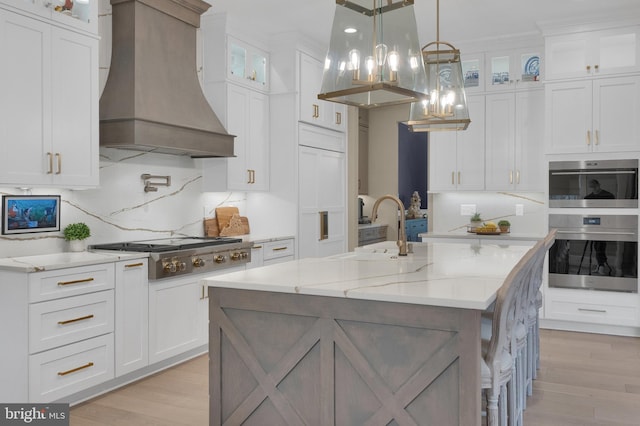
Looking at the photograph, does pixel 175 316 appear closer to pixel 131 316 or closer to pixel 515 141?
pixel 131 316

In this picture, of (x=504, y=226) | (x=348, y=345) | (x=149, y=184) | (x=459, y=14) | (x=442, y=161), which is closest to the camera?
(x=348, y=345)

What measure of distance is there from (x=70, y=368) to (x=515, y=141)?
459 cm

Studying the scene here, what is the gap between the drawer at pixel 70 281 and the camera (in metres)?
3.10

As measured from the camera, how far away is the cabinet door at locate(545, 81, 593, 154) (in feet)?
17.0

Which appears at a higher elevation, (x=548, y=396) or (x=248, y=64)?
(x=248, y=64)

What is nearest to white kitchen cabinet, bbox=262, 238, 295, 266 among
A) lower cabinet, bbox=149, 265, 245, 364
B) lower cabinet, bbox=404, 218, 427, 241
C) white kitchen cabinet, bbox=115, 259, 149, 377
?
lower cabinet, bbox=149, 265, 245, 364

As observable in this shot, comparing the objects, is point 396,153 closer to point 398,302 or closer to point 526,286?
point 526,286

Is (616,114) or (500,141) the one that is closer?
(616,114)

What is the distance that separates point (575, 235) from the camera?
5207 millimetres

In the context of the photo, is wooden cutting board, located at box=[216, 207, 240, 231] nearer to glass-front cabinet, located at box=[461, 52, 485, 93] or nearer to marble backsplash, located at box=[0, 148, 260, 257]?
marble backsplash, located at box=[0, 148, 260, 257]

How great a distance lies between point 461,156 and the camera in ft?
19.7

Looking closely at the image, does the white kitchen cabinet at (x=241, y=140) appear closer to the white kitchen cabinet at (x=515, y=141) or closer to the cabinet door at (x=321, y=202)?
the cabinet door at (x=321, y=202)

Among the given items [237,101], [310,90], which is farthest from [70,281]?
[310,90]

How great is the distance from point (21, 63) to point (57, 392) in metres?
1.93
